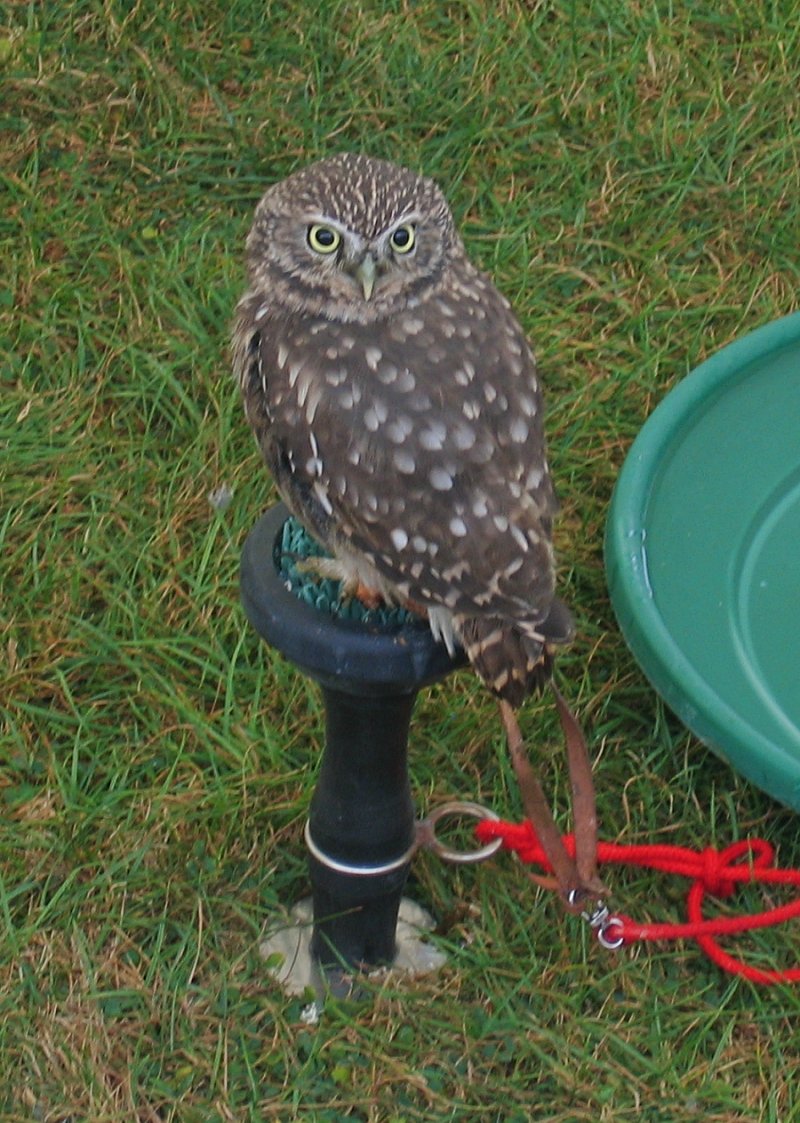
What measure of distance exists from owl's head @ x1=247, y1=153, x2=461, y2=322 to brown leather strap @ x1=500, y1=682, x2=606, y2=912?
2.35 ft

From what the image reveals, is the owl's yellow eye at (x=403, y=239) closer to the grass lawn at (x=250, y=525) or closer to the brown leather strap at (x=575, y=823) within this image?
the brown leather strap at (x=575, y=823)

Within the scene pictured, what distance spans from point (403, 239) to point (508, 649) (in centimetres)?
71

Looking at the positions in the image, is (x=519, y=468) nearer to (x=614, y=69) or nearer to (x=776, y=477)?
(x=776, y=477)

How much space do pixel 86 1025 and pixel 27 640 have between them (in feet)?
2.87

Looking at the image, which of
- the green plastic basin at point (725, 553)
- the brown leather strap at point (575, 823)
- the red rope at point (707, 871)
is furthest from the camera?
the green plastic basin at point (725, 553)

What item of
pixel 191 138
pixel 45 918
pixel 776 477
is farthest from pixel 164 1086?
pixel 191 138

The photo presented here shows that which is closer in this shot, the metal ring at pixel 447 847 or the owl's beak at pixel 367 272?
the owl's beak at pixel 367 272

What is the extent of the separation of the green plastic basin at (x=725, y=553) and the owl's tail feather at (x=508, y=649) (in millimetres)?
597

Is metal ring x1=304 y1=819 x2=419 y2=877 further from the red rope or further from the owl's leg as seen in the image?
the owl's leg

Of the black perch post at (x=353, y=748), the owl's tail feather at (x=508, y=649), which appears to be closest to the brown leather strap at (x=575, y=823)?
the owl's tail feather at (x=508, y=649)

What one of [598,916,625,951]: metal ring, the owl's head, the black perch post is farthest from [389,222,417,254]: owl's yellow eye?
[598,916,625,951]: metal ring

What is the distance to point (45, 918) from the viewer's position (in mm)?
2771

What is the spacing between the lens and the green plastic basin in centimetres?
281

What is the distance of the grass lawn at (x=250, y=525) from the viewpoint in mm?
2617
